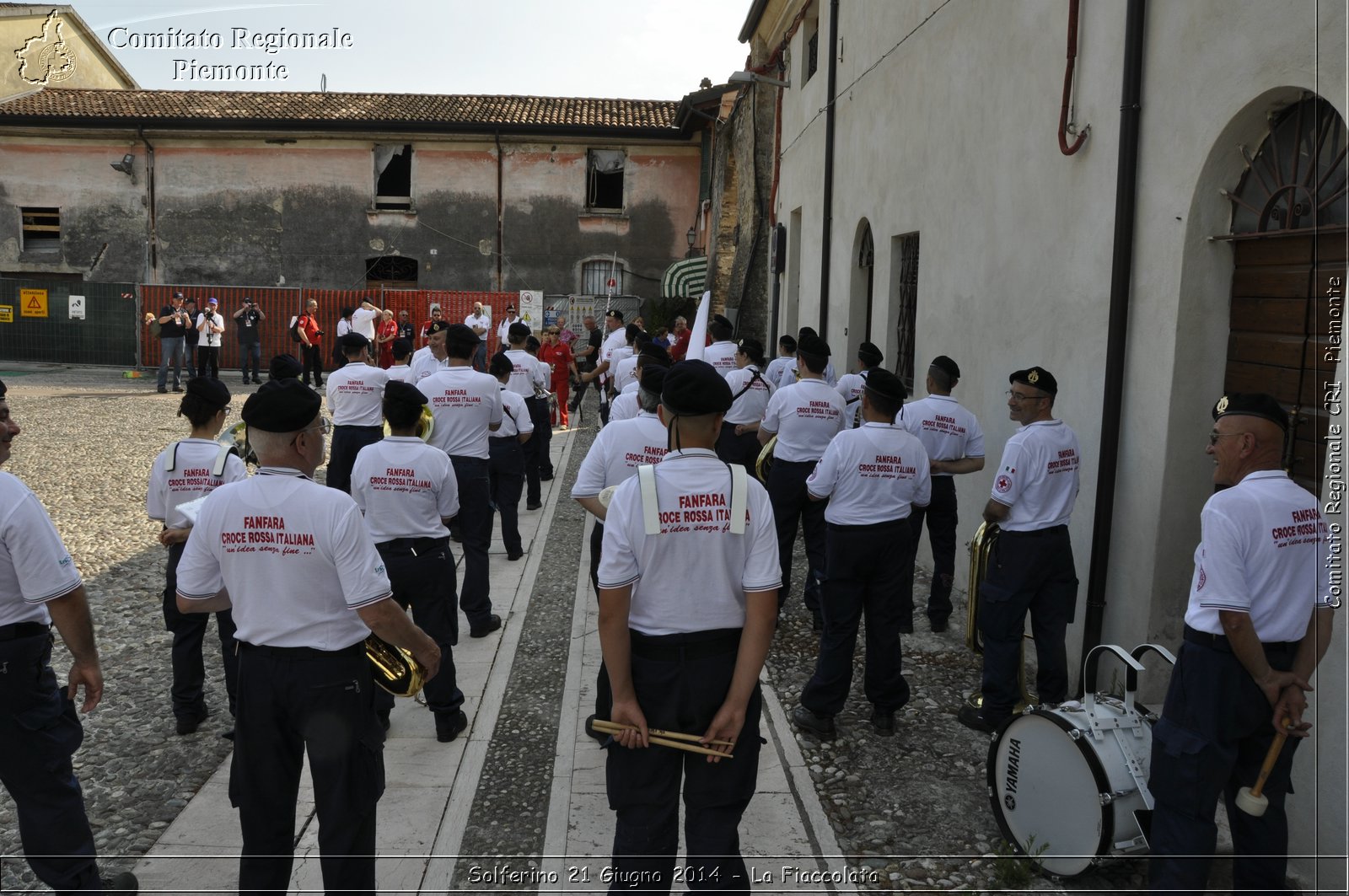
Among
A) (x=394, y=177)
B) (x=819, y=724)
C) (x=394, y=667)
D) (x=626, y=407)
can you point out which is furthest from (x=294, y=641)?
(x=394, y=177)

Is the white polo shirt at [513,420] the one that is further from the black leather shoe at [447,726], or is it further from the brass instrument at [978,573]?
the brass instrument at [978,573]

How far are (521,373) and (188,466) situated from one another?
5.79 m

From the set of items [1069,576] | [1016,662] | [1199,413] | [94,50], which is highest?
[94,50]

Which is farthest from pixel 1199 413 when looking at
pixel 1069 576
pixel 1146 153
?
→ pixel 1146 153

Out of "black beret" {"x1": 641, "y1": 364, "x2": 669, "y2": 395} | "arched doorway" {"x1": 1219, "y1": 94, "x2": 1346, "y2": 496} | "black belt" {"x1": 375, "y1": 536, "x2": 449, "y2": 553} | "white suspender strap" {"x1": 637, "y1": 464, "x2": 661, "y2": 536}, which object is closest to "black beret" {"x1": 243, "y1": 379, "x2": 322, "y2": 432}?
"white suspender strap" {"x1": 637, "y1": 464, "x2": 661, "y2": 536}

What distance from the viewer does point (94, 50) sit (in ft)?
123

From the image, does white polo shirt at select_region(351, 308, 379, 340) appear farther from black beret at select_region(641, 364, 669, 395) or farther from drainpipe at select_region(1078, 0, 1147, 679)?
drainpipe at select_region(1078, 0, 1147, 679)

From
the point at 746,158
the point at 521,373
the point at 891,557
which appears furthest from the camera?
the point at 746,158

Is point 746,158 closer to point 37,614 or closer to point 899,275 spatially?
point 899,275

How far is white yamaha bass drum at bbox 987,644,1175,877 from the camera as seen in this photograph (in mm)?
4156

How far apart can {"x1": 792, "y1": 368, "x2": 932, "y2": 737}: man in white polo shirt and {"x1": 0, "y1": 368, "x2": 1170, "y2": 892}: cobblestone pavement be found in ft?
0.87

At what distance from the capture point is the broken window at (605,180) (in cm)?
3156

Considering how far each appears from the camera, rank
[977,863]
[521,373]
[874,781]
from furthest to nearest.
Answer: [521,373]
[874,781]
[977,863]

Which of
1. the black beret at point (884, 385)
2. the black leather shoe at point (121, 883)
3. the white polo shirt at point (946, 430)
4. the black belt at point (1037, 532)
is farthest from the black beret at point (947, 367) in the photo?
the black leather shoe at point (121, 883)
